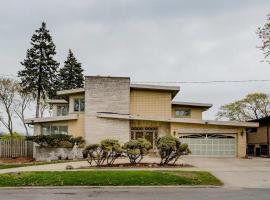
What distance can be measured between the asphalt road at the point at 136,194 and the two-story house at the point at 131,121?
762 inches

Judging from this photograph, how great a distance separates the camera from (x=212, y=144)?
36.4 metres

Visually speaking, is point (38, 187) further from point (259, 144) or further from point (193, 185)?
point (259, 144)

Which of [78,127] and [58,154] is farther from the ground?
[78,127]

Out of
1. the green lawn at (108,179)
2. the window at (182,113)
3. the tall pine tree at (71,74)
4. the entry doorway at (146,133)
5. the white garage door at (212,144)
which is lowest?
the green lawn at (108,179)

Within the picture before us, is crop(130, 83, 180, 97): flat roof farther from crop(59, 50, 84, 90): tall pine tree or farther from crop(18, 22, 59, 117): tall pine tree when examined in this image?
crop(59, 50, 84, 90): tall pine tree

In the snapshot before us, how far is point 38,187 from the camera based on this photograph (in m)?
18.4

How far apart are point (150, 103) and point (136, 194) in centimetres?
2507

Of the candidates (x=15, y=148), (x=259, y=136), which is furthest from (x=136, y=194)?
(x=259, y=136)

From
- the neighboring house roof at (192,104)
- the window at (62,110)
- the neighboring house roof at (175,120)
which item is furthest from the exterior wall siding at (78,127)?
the neighboring house roof at (192,104)

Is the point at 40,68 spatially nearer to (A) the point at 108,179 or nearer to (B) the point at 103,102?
(B) the point at 103,102

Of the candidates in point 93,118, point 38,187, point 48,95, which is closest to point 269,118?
point 93,118

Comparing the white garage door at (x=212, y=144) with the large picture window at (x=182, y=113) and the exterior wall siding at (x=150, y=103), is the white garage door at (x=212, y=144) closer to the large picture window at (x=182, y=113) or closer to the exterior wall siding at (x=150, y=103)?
the exterior wall siding at (x=150, y=103)

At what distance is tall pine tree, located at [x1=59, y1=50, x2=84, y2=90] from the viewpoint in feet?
216

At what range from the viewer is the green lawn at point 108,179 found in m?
18.9
